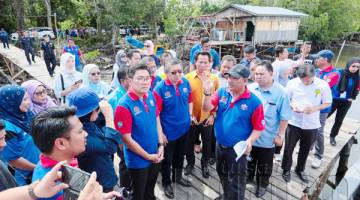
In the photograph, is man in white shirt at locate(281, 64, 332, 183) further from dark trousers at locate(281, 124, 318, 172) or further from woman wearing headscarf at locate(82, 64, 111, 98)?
woman wearing headscarf at locate(82, 64, 111, 98)

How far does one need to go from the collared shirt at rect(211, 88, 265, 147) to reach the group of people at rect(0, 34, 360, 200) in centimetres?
1

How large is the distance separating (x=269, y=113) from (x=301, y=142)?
0.91 metres

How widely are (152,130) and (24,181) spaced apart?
4.06ft

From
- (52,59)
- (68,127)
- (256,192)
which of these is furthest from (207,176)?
Result: (52,59)

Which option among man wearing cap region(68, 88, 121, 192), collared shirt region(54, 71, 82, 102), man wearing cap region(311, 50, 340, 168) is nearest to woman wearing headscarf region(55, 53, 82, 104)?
collared shirt region(54, 71, 82, 102)

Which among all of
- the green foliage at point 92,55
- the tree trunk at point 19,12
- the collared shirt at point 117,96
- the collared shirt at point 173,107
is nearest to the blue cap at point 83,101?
the collared shirt at point 117,96

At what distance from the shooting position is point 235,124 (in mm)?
2553

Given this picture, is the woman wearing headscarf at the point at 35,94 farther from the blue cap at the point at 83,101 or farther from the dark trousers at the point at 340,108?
the dark trousers at the point at 340,108

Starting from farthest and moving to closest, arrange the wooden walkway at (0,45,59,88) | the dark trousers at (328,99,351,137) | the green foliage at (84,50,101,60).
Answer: the green foliage at (84,50,101,60), the wooden walkway at (0,45,59,88), the dark trousers at (328,99,351,137)

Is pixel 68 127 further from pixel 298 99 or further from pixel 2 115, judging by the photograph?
pixel 298 99

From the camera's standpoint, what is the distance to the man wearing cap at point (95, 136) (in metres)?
1.92

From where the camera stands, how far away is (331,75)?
409cm

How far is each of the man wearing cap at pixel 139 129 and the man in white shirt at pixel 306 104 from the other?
195cm

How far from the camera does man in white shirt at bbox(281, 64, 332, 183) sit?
322 centimetres
